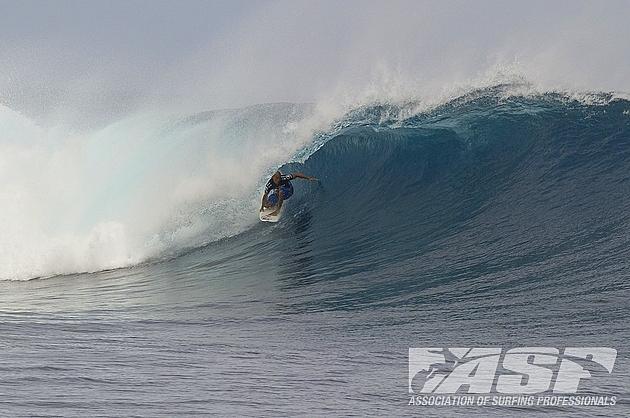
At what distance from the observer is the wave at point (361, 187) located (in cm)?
1335

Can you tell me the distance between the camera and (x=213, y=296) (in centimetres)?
1155

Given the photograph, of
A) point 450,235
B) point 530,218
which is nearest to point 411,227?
point 450,235

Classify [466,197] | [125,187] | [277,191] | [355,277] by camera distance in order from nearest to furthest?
1. [355,277]
2. [466,197]
3. [277,191]
4. [125,187]

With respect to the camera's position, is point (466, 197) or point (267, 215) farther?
point (267, 215)

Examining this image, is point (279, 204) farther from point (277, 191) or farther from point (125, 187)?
point (125, 187)

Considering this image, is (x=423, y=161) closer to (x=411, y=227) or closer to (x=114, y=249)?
(x=411, y=227)

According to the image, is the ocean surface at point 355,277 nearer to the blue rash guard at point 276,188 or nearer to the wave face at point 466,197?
the wave face at point 466,197

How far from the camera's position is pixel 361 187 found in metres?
16.7

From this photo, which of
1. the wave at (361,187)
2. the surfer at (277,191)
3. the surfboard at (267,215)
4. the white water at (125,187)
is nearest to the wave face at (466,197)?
the wave at (361,187)

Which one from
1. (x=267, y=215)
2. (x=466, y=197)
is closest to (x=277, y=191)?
(x=267, y=215)

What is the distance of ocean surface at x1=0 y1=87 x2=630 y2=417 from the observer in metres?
6.94

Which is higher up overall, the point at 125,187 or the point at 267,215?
the point at 125,187

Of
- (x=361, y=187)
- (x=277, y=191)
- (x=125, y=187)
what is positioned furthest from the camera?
(x=125, y=187)

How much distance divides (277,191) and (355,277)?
4102mm
